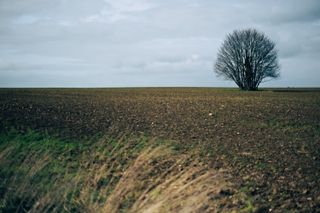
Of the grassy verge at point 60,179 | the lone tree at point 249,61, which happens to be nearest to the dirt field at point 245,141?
the grassy verge at point 60,179

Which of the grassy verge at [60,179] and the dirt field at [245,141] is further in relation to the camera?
the dirt field at [245,141]

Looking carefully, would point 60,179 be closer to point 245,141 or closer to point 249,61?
point 245,141

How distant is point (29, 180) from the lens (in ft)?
22.8

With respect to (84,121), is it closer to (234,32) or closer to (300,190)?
(300,190)

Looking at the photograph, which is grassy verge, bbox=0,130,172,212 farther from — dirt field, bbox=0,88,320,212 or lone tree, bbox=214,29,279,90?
lone tree, bbox=214,29,279,90

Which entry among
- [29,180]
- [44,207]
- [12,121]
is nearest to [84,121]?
[12,121]

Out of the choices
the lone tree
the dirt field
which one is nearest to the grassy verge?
the dirt field

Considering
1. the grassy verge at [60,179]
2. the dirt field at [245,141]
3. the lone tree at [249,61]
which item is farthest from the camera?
the lone tree at [249,61]

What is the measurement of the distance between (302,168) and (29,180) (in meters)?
5.92

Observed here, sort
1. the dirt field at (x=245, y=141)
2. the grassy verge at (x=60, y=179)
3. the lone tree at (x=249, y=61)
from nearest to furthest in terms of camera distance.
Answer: the grassy verge at (x=60, y=179) → the dirt field at (x=245, y=141) → the lone tree at (x=249, y=61)

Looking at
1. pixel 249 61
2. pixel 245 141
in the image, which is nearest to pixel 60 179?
pixel 245 141

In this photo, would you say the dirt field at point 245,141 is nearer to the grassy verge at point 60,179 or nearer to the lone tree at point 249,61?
the grassy verge at point 60,179

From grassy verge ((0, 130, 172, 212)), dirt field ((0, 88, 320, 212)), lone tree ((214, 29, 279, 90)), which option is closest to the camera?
grassy verge ((0, 130, 172, 212))

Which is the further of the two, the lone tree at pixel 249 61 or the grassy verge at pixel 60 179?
the lone tree at pixel 249 61
